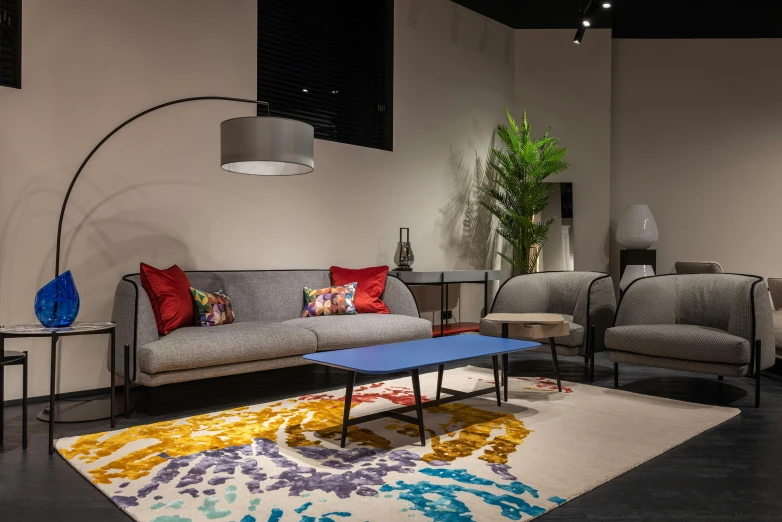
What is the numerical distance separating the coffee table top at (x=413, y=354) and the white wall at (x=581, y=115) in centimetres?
386

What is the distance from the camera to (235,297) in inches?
179

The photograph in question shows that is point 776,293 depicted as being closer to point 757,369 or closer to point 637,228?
point 637,228

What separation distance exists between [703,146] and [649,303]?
3.52 meters

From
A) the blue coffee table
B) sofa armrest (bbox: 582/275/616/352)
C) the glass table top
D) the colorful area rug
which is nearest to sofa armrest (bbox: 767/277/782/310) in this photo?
sofa armrest (bbox: 582/275/616/352)

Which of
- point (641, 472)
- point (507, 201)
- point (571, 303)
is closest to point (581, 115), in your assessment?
point (507, 201)

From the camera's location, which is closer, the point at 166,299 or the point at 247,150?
the point at 247,150

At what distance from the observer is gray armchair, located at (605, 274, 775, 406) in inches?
147

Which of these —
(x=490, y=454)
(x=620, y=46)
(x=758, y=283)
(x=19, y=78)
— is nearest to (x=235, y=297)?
(x=19, y=78)

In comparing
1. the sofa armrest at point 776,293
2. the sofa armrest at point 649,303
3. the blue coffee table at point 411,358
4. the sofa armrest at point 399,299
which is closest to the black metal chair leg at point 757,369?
the sofa armrest at point 649,303

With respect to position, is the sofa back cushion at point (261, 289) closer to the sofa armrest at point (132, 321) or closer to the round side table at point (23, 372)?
the sofa armrest at point (132, 321)

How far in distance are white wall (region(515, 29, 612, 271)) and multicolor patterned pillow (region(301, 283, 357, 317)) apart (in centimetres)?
338

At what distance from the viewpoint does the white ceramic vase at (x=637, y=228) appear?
22.0 feet

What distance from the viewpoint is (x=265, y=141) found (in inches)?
131

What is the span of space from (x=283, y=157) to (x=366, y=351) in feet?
3.76
